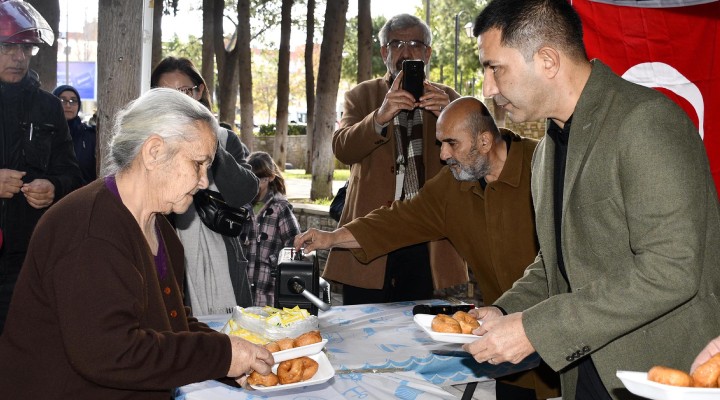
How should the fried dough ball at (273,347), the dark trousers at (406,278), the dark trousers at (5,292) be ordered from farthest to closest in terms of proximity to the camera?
the dark trousers at (406,278)
the dark trousers at (5,292)
the fried dough ball at (273,347)

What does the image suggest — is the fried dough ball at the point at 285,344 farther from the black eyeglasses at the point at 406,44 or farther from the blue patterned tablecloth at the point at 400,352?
the black eyeglasses at the point at 406,44

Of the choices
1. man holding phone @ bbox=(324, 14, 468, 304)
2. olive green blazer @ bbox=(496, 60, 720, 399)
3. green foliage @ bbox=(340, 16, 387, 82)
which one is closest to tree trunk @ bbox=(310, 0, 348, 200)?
man holding phone @ bbox=(324, 14, 468, 304)

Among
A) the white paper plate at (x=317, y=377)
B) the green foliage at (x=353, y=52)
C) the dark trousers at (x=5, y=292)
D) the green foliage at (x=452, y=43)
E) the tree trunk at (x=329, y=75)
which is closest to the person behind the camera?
the white paper plate at (x=317, y=377)

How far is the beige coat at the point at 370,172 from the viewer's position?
466 cm

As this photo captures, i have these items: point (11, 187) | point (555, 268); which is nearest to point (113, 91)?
point (11, 187)

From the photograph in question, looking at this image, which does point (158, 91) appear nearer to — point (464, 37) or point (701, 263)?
point (701, 263)

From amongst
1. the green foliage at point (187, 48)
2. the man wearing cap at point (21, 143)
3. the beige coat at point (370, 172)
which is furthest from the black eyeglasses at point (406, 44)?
the green foliage at point (187, 48)

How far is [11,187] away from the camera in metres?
4.28

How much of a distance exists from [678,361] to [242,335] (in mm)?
1342

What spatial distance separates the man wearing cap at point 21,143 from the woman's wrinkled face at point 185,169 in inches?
87.1

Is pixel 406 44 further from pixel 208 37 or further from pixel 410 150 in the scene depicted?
pixel 208 37

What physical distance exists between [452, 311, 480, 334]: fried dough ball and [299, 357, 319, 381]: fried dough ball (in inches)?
20.5

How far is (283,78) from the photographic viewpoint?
22484 millimetres

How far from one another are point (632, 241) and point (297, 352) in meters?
1.03
